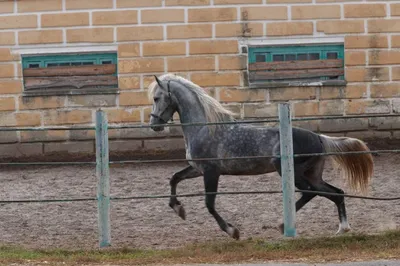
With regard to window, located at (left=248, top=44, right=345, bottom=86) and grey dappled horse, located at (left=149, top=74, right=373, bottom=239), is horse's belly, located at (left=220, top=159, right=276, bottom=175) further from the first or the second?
window, located at (left=248, top=44, right=345, bottom=86)

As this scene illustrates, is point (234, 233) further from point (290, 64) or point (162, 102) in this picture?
point (290, 64)

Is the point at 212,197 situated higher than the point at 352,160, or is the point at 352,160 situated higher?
the point at 352,160

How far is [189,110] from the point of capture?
1155cm

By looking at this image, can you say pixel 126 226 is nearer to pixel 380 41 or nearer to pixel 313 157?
pixel 313 157

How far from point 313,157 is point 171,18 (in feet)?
17.9

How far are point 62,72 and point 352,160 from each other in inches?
246

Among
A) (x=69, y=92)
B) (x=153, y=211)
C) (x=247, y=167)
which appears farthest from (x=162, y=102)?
(x=69, y=92)

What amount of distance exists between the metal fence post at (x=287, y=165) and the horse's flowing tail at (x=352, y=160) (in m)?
0.66

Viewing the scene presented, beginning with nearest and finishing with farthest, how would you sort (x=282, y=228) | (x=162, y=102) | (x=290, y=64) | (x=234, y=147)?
(x=282, y=228)
(x=234, y=147)
(x=162, y=102)
(x=290, y=64)

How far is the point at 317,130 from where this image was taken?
53.4ft

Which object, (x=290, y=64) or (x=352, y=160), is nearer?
(x=352, y=160)

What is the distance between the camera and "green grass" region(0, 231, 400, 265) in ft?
31.9

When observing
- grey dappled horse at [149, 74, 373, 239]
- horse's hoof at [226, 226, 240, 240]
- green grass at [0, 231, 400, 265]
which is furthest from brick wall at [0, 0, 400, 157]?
green grass at [0, 231, 400, 265]

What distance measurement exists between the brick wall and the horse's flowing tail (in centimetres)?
493
